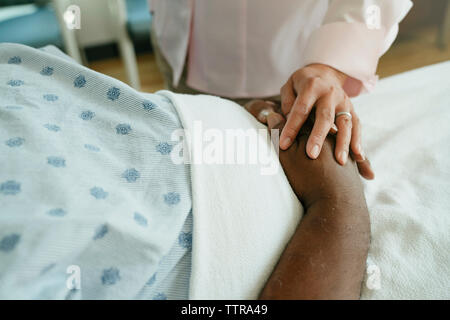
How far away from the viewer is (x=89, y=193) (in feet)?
1.52

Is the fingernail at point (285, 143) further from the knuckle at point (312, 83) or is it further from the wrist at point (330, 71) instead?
the wrist at point (330, 71)

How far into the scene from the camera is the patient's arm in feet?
1.60

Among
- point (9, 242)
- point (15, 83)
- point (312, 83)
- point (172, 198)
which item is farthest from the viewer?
point (312, 83)

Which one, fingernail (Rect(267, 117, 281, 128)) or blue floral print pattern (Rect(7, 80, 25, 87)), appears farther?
fingernail (Rect(267, 117, 281, 128))

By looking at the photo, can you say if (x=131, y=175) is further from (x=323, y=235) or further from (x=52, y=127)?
(x=323, y=235)

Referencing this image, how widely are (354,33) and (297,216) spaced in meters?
0.48

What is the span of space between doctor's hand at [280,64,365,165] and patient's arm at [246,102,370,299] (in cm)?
2

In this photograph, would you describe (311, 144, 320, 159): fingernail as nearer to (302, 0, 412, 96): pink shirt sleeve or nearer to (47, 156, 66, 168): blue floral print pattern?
(302, 0, 412, 96): pink shirt sleeve

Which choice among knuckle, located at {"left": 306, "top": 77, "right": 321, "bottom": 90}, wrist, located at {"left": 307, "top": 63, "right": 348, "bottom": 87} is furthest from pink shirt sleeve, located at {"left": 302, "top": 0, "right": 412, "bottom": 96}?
knuckle, located at {"left": 306, "top": 77, "right": 321, "bottom": 90}

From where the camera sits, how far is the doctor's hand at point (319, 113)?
640 mm

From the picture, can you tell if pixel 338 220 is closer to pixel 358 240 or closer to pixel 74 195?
pixel 358 240

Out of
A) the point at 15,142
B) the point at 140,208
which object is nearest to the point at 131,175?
the point at 140,208

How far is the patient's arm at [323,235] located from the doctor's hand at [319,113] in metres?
0.02
